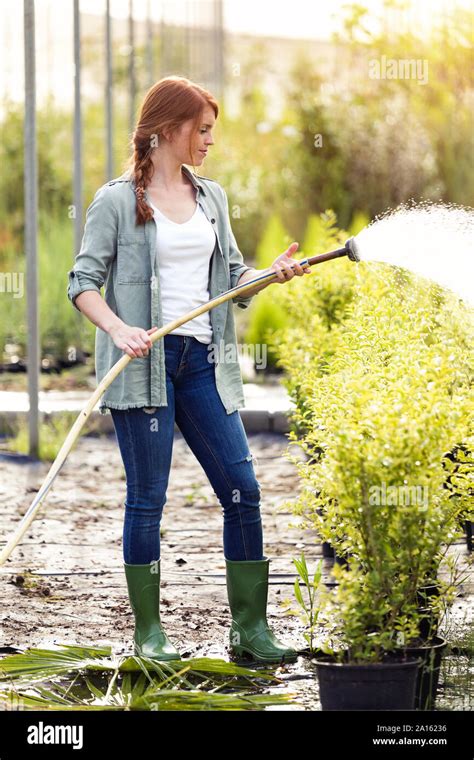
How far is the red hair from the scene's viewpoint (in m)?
3.67

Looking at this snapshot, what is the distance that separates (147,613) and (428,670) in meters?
0.89

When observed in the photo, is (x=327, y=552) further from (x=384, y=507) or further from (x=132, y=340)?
(x=384, y=507)

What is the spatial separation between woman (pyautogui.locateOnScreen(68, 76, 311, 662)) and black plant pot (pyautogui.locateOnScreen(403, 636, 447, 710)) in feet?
1.83

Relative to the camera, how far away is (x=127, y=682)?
353 centimetres

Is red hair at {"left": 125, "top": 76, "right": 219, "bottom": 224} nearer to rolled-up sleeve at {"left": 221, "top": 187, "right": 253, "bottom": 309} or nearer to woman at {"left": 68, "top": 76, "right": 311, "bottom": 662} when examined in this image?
woman at {"left": 68, "top": 76, "right": 311, "bottom": 662}

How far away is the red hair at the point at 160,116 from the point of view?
3.67 metres

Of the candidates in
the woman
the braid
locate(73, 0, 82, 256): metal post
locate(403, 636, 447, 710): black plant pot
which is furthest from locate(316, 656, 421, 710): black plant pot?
locate(73, 0, 82, 256): metal post

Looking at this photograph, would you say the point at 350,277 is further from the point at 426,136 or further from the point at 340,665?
the point at 426,136

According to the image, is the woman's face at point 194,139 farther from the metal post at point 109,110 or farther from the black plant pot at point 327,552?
the metal post at point 109,110

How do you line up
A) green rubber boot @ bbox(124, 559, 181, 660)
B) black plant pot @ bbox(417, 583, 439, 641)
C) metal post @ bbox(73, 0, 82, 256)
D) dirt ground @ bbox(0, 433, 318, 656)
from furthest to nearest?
metal post @ bbox(73, 0, 82, 256), dirt ground @ bbox(0, 433, 318, 656), green rubber boot @ bbox(124, 559, 181, 660), black plant pot @ bbox(417, 583, 439, 641)

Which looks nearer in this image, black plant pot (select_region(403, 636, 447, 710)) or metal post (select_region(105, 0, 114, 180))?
black plant pot (select_region(403, 636, 447, 710))

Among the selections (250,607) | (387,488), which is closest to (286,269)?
(387,488)

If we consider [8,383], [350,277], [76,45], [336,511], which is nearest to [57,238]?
[8,383]

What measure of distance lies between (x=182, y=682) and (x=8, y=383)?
605 centimetres
